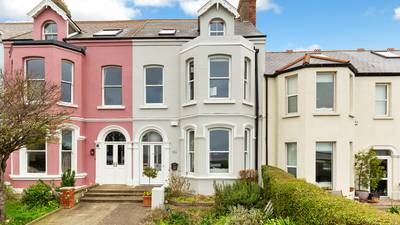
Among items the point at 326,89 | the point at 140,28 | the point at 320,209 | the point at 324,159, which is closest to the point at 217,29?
the point at 140,28

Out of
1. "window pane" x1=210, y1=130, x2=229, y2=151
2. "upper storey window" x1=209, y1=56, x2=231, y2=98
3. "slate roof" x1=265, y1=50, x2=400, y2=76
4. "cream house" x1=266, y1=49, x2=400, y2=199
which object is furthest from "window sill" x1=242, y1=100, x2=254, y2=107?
"slate roof" x1=265, y1=50, x2=400, y2=76

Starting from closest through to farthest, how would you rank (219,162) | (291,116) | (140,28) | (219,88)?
(219,162) → (219,88) → (291,116) → (140,28)

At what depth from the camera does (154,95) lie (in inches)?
754

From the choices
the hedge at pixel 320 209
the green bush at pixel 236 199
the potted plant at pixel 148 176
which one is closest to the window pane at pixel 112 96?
the potted plant at pixel 148 176

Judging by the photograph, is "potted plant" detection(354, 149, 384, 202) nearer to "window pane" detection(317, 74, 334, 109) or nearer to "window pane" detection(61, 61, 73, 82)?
"window pane" detection(317, 74, 334, 109)

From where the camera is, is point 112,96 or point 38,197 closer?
point 38,197

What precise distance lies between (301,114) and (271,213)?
24.1ft

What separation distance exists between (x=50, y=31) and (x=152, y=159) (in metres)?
8.96

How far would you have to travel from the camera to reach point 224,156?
17.2m

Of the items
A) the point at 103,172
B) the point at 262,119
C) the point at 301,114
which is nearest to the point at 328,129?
the point at 301,114

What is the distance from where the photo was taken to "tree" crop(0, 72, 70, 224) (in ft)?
37.7

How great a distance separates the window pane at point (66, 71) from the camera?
17953 millimetres

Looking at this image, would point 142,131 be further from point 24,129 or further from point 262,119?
point 24,129

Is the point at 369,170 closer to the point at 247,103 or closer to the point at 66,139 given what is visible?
the point at 247,103
